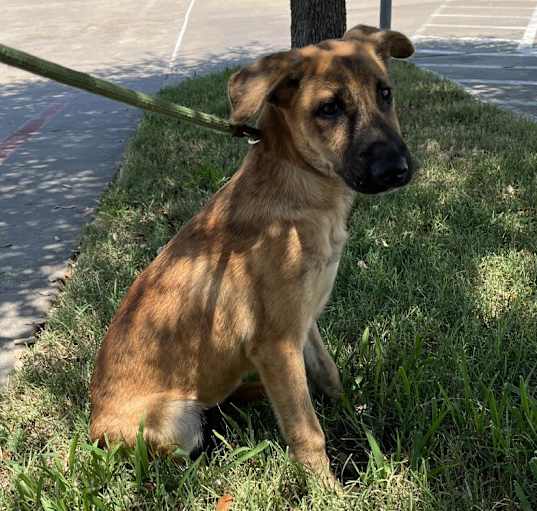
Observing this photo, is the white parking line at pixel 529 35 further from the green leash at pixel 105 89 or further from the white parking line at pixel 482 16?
the green leash at pixel 105 89

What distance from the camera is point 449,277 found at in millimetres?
3574

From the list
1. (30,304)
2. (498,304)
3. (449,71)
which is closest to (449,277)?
(498,304)

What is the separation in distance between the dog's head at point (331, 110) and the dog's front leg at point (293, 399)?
69 centimetres

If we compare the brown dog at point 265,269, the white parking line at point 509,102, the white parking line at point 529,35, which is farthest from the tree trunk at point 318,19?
the white parking line at point 529,35

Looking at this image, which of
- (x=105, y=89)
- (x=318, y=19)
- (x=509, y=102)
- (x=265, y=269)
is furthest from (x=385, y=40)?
(x=509, y=102)

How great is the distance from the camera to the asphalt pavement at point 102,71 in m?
4.86

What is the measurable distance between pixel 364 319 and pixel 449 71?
25.0 feet

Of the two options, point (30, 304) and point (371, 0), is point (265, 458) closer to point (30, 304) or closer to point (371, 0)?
point (30, 304)

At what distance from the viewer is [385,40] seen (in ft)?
8.91

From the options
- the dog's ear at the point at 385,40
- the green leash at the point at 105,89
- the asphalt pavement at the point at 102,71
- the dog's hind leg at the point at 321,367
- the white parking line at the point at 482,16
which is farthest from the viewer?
the white parking line at the point at 482,16

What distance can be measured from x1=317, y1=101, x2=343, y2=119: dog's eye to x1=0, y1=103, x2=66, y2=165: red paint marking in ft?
19.1

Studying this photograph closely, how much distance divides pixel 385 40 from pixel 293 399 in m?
1.63

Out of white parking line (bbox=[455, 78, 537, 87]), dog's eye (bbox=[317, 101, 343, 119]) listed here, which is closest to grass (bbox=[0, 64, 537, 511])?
dog's eye (bbox=[317, 101, 343, 119])

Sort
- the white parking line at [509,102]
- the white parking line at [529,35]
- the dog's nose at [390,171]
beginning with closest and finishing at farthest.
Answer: the dog's nose at [390,171]
the white parking line at [509,102]
the white parking line at [529,35]
